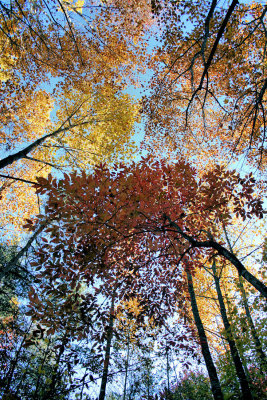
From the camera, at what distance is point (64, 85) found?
7703 mm

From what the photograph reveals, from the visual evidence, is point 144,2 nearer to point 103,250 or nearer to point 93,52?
point 93,52

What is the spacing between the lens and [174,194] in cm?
495

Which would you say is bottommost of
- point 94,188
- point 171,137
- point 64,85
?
point 94,188

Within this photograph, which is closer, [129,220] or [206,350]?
[129,220]

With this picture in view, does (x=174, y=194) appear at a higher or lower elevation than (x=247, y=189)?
higher

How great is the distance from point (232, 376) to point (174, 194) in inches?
180

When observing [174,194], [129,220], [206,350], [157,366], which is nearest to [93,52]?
[174,194]

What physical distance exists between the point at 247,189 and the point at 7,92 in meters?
7.84

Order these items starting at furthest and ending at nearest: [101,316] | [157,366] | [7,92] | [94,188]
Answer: [157,366]
[7,92]
[94,188]
[101,316]

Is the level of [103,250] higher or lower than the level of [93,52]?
lower

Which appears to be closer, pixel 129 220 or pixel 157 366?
pixel 129 220

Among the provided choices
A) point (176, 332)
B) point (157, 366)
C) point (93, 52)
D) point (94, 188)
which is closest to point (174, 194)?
point (94, 188)

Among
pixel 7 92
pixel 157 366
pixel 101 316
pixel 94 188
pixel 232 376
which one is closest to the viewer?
pixel 101 316

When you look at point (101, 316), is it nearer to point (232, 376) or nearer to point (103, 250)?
point (103, 250)
